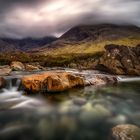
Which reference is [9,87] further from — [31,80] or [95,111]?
[95,111]

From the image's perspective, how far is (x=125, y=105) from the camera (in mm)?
19969

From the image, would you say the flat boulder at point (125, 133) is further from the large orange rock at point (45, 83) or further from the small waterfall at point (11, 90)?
the small waterfall at point (11, 90)

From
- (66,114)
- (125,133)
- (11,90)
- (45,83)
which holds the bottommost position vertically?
(66,114)

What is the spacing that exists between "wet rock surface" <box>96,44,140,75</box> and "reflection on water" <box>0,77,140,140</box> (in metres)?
22.1

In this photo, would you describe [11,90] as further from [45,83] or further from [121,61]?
[121,61]

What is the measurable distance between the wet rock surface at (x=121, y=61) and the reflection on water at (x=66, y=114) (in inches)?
870

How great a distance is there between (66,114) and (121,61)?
3527 cm

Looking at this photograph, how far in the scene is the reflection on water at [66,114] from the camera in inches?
506

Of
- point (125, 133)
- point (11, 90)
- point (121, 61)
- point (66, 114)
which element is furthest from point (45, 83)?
point (121, 61)

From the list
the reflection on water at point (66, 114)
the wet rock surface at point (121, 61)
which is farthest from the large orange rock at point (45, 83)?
the wet rock surface at point (121, 61)

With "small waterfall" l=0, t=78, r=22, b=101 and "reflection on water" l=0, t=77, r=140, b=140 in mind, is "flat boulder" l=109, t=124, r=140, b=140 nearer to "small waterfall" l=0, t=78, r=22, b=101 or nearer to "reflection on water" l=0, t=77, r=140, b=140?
"reflection on water" l=0, t=77, r=140, b=140

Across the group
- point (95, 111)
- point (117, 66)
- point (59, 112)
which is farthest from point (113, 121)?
point (117, 66)

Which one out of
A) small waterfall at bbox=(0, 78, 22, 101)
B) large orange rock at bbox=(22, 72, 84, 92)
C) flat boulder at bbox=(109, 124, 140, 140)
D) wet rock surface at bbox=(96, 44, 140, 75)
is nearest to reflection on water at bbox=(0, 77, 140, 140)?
small waterfall at bbox=(0, 78, 22, 101)

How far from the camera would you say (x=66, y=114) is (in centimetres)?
1694
